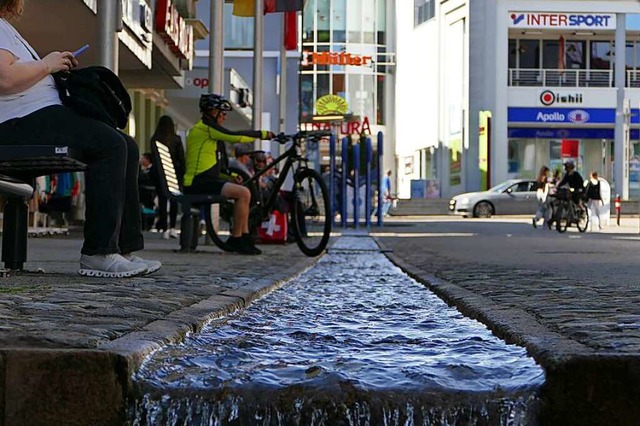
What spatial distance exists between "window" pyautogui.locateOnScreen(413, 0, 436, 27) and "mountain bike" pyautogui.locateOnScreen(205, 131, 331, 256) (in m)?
53.7

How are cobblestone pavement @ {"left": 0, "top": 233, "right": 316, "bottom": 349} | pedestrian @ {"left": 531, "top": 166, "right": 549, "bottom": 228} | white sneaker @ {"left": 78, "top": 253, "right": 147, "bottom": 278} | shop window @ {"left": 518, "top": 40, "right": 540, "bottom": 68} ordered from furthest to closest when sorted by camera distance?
1. shop window @ {"left": 518, "top": 40, "right": 540, "bottom": 68}
2. pedestrian @ {"left": 531, "top": 166, "right": 549, "bottom": 228}
3. white sneaker @ {"left": 78, "top": 253, "right": 147, "bottom": 278}
4. cobblestone pavement @ {"left": 0, "top": 233, "right": 316, "bottom": 349}

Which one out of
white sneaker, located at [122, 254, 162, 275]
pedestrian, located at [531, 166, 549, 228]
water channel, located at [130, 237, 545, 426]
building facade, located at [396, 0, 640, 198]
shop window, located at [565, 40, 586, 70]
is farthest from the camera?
shop window, located at [565, 40, 586, 70]

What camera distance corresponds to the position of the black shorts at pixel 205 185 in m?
12.0

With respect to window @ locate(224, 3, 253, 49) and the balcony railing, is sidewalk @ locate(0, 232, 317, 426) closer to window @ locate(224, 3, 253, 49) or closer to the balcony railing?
window @ locate(224, 3, 253, 49)

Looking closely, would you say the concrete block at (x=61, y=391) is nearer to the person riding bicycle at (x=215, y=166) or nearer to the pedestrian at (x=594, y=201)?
the person riding bicycle at (x=215, y=166)

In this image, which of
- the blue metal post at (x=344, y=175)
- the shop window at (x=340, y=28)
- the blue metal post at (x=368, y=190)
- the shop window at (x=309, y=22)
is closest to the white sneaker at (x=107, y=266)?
the blue metal post at (x=368, y=190)

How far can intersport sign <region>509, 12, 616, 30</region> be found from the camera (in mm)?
58062

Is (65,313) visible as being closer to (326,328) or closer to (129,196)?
(326,328)

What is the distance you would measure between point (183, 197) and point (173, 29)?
12392 mm

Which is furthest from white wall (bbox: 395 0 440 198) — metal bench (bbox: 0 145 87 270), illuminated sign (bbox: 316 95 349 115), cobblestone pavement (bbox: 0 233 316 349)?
metal bench (bbox: 0 145 87 270)

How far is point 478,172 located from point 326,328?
54.5 m

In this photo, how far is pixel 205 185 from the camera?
12062 mm

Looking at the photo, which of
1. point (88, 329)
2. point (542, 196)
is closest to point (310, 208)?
point (88, 329)

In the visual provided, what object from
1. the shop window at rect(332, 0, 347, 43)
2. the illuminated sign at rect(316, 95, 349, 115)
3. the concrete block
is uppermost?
the shop window at rect(332, 0, 347, 43)
